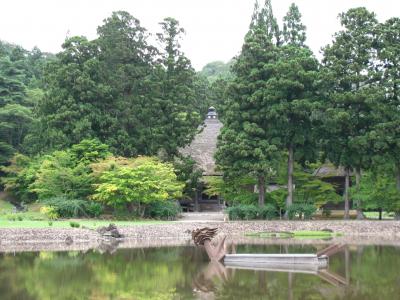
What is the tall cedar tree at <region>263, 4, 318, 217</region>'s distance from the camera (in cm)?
3256

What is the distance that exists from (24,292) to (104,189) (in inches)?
702

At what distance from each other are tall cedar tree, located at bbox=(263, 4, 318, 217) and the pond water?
12.0 meters

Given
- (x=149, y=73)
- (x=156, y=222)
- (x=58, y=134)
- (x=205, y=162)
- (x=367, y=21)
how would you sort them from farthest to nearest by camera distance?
(x=205, y=162)
(x=149, y=73)
(x=58, y=134)
(x=367, y=21)
(x=156, y=222)

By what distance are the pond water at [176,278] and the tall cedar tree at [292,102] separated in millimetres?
11955

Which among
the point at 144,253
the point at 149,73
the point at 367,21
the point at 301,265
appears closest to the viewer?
the point at 301,265

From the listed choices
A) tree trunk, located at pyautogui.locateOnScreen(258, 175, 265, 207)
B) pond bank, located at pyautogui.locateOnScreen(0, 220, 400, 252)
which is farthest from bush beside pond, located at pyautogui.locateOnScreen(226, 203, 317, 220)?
pond bank, located at pyautogui.locateOnScreen(0, 220, 400, 252)

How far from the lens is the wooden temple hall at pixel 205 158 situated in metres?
41.6

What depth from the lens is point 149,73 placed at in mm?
39281

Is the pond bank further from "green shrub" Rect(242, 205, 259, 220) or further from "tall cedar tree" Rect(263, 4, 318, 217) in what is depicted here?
"tall cedar tree" Rect(263, 4, 318, 217)

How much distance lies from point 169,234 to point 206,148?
15.7 m

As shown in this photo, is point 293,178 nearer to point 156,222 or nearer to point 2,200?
point 156,222

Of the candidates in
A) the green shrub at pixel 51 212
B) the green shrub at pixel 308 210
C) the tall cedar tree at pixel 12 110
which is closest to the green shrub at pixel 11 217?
the green shrub at pixel 51 212

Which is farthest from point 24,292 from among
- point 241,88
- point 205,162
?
point 205,162

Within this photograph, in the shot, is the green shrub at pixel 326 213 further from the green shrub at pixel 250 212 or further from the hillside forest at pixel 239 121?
the green shrub at pixel 250 212
